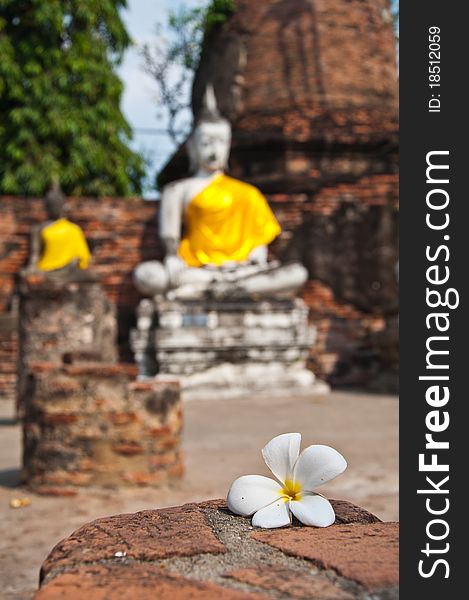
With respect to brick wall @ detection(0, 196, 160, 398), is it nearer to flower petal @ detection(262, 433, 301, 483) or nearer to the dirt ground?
the dirt ground

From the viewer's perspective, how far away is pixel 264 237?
7840 mm

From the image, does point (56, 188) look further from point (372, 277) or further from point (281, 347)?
point (372, 277)

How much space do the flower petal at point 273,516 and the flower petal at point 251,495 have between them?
0.01 metres

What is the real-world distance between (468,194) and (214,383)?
602 cm

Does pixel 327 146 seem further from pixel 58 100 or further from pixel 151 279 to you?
pixel 58 100

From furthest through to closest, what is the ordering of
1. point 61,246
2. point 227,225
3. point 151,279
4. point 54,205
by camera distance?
point 227,225, point 54,205, point 61,246, point 151,279

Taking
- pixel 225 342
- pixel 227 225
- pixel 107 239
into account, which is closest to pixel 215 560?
pixel 225 342

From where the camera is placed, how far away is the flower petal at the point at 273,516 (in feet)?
3.39

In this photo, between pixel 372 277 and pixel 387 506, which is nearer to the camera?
pixel 387 506

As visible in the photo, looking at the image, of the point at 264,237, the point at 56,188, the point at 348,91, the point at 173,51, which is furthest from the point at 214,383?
the point at 173,51

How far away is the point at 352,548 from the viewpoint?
0.90 metres

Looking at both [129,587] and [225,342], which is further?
[225,342]

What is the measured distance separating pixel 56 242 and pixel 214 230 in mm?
1726

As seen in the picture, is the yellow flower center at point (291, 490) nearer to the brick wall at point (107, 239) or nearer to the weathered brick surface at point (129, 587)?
the weathered brick surface at point (129, 587)
